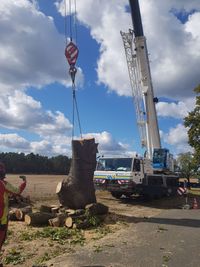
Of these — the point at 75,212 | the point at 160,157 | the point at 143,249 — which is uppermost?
the point at 160,157

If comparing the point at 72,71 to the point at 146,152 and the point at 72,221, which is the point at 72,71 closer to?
the point at 72,221

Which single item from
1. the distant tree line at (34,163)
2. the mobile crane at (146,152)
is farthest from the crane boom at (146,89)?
the distant tree line at (34,163)

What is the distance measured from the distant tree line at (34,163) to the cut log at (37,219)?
Answer: 9403 centimetres

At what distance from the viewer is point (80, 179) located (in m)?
15.1

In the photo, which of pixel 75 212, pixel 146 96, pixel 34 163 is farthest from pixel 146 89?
pixel 34 163

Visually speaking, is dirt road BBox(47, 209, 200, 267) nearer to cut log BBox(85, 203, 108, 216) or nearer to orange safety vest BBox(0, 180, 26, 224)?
cut log BBox(85, 203, 108, 216)

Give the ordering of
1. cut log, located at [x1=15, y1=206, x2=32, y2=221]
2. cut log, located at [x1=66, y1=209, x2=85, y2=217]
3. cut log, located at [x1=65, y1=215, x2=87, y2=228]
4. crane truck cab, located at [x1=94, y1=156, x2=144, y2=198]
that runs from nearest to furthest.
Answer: cut log, located at [x1=65, y1=215, x2=87, y2=228] < cut log, located at [x1=66, y1=209, x2=85, y2=217] < cut log, located at [x1=15, y1=206, x2=32, y2=221] < crane truck cab, located at [x1=94, y1=156, x2=144, y2=198]

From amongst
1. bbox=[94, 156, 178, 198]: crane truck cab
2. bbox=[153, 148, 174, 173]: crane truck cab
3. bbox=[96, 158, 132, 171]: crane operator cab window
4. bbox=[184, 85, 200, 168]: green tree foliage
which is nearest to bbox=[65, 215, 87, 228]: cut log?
bbox=[94, 156, 178, 198]: crane truck cab

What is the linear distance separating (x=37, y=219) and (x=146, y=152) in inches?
503

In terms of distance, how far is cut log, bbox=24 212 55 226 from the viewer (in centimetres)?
1269

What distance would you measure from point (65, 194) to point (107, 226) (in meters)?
2.41

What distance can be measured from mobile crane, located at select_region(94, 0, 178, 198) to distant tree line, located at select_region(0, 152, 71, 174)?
82.9 meters

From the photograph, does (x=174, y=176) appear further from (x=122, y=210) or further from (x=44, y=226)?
(x=44, y=226)

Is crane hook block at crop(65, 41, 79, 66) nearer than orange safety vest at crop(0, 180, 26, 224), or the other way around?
orange safety vest at crop(0, 180, 26, 224)
